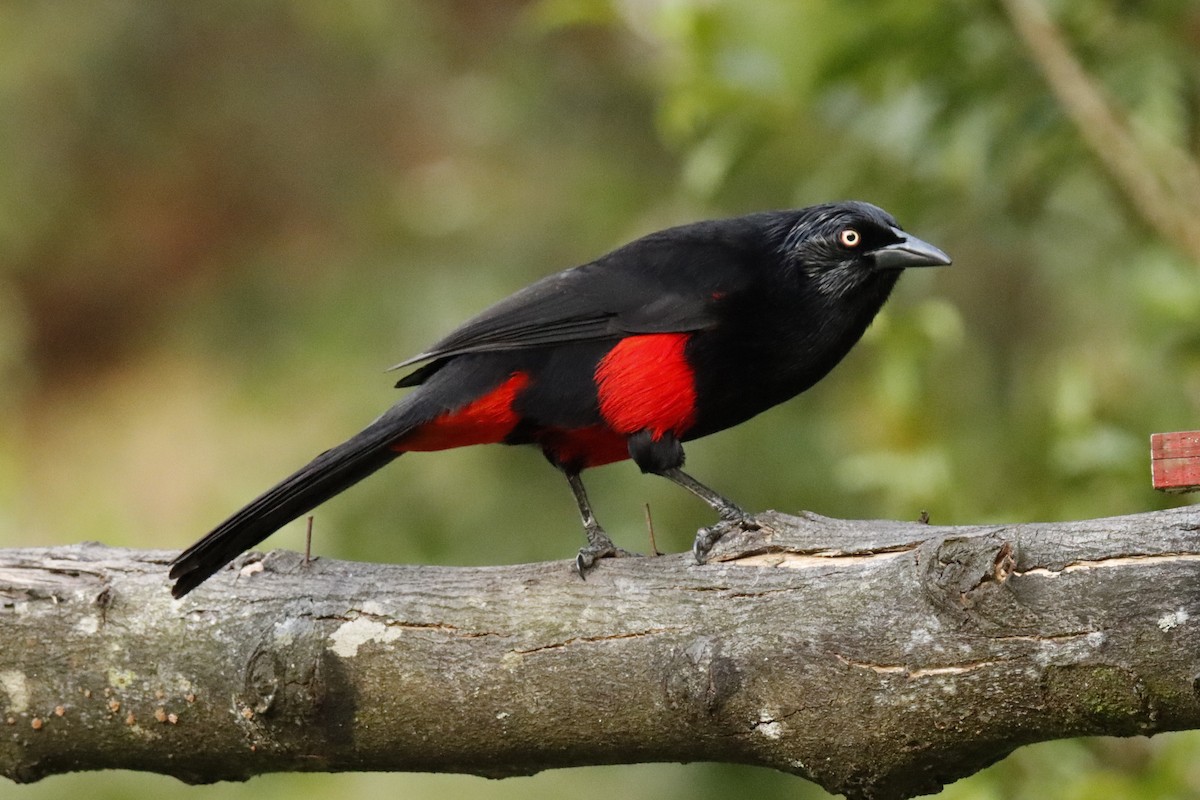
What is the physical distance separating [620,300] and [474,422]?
1.78ft

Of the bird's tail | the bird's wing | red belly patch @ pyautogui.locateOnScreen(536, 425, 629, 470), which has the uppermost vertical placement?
the bird's wing

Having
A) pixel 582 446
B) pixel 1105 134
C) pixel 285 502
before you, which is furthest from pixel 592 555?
pixel 1105 134

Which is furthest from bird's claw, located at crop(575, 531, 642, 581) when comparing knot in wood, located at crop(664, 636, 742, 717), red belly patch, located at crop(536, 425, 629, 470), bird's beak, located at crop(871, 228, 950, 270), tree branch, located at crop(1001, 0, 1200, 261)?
tree branch, located at crop(1001, 0, 1200, 261)

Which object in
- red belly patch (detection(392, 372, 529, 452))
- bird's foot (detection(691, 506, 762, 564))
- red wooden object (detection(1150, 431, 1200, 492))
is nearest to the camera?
red wooden object (detection(1150, 431, 1200, 492))

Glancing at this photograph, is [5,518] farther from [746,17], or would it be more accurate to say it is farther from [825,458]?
[746,17]

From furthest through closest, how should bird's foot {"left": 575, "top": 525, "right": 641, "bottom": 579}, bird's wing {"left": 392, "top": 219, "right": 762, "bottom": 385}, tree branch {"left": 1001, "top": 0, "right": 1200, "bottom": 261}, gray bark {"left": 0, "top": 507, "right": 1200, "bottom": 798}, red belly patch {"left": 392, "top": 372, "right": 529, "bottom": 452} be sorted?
1. tree branch {"left": 1001, "top": 0, "right": 1200, "bottom": 261}
2. bird's wing {"left": 392, "top": 219, "right": 762, "bottom": 385}
3. red belly patch {"left": 392, "top": 372, "right": 529, "bottom": 452}
4. bird's foot {"left": 575, "top": 525, "right": 641, "bottom": 579}
5. gray bark {"left": 0, "top": 507, "right": 1200, "bottom": 798}

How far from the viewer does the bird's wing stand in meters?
4.12

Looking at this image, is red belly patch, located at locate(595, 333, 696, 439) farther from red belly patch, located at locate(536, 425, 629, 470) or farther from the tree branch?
the tree branch

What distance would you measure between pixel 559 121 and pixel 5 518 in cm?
372

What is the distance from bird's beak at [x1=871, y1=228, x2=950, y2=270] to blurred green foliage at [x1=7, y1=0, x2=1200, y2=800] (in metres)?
0.30

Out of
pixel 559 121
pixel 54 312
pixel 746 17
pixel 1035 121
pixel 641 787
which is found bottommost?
pixel 641 787

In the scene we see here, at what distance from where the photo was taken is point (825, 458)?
653 cm

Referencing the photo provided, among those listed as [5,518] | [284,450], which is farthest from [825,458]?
[5,518]

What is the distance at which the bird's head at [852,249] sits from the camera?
14.0ft
